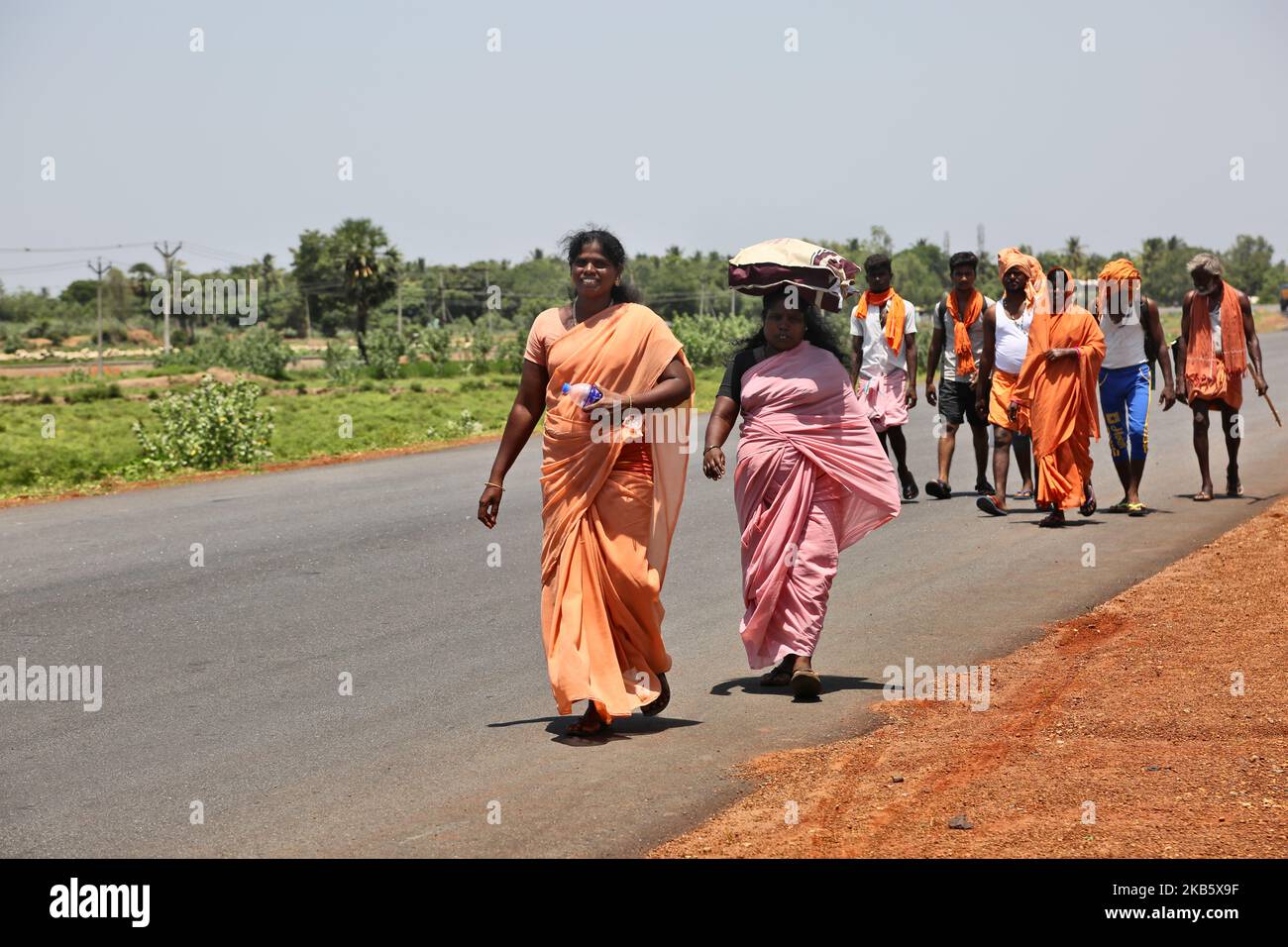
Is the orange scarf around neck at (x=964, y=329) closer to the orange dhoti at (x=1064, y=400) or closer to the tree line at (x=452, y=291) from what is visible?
the orange dhoti at (x=1064, y=400)

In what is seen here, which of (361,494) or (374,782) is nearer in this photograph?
(374,782)

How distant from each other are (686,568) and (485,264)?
154 metres

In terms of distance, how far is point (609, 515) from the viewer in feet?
23.1

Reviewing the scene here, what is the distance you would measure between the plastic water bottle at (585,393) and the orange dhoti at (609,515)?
0.11 feet

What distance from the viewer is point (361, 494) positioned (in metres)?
16.2

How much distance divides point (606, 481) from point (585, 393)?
1.31 ft

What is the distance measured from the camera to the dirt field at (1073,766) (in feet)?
16.7

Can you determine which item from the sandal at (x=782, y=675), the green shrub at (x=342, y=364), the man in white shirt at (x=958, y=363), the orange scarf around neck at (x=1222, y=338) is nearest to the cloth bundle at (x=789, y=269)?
the sandal at (x=782, y=675)

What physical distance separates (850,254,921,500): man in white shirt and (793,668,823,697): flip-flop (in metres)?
7.31

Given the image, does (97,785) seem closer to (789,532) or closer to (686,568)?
(789,532)

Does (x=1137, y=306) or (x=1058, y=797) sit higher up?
(x=1137, y=306)

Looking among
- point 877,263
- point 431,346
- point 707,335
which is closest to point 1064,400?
point 877,263

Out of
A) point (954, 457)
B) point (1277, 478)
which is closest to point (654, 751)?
point (1277, 478)
